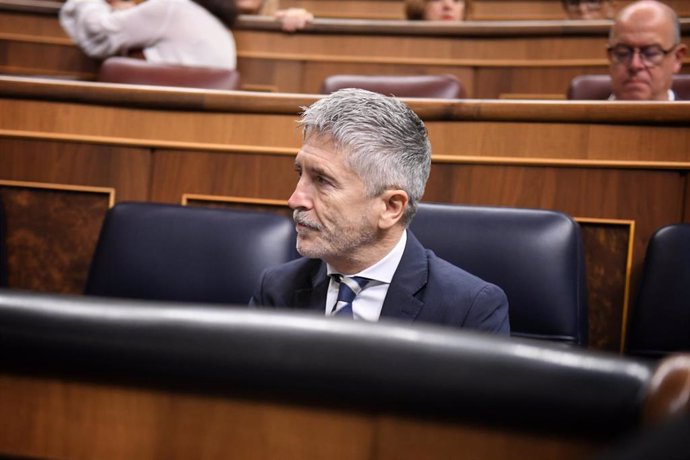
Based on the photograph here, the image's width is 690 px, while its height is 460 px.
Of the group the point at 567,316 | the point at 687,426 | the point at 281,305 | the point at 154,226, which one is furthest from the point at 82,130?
the point at 687,426

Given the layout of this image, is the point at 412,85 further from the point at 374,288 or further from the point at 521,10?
the point at 521,10

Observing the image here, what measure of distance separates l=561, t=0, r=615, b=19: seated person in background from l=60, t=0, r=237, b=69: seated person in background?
654 millimetres

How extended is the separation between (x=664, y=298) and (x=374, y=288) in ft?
0.75

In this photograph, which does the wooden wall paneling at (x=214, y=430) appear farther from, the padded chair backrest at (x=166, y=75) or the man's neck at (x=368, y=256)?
the padded chair backrest at (x=166, y=75)

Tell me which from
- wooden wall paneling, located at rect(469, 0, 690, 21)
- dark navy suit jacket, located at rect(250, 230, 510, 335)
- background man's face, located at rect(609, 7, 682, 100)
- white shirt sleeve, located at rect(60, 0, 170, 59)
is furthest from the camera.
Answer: wooden wall paneling, located at rect(469, 0, 690, 21)

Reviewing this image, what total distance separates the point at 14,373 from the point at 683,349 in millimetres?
518

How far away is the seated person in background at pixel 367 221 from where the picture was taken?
0.57 m

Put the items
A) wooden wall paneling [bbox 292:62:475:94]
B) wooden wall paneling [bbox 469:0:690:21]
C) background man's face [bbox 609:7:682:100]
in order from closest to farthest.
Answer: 1. background man's face [bbox 609:7:682:100]
2. wooden wall paneling [bbox 292:62:475:94]
3. wooden wall paneling [bbox 469:0:690:21]

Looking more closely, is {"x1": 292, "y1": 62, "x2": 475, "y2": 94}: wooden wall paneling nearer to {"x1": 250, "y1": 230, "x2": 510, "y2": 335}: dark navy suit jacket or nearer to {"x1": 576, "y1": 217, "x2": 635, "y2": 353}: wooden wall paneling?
{"x1": 576, "y1": 217, "x2": 635, "y2": 353}: wooden wall paneling

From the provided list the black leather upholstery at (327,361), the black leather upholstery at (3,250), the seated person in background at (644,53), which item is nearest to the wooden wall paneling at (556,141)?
the seated person in background at (644,53)

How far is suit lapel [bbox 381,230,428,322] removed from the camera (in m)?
0.56

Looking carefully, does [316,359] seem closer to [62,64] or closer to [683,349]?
[683,349]

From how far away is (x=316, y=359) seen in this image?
0.20 meters

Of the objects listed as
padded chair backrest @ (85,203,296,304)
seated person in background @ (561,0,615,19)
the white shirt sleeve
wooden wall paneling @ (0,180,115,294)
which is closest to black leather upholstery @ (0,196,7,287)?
A: wooden wall paneling @ (0,180,115,294)
